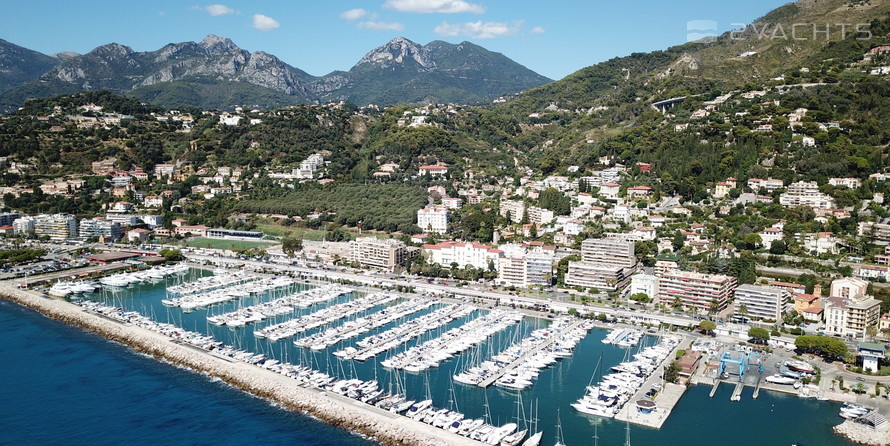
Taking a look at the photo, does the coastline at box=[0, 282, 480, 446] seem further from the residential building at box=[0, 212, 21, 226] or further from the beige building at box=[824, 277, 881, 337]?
the residential building at box=[0, 212, 21, 226]

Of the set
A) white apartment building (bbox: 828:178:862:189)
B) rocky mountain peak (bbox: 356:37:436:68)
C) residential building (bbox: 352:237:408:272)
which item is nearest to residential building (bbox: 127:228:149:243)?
residential building (bbox: 352:237:408:272)

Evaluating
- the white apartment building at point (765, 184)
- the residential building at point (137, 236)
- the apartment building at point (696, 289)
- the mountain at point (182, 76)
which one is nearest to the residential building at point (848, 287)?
the apartment building at point (696, 289)

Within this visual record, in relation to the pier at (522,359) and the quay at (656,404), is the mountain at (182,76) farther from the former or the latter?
the quay at (656,404)

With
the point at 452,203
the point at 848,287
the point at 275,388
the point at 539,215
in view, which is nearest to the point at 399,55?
the point at 452,203

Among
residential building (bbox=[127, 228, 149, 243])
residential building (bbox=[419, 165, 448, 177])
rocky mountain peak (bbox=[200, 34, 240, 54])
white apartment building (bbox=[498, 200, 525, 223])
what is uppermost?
rocky mountain peak (bbox=[200, 34, 240, 54])

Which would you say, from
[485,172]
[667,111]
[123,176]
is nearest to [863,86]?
[667,111]

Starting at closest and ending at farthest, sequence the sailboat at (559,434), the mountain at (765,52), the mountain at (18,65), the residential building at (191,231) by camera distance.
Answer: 1. the sailboat at (559,434)
2. the residential building at (191,231)
3. the mountain at (765,52)
4. the mountain at (18,65)

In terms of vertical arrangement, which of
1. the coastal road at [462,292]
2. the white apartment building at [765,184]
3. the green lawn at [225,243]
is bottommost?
the coastal road at [462,292]

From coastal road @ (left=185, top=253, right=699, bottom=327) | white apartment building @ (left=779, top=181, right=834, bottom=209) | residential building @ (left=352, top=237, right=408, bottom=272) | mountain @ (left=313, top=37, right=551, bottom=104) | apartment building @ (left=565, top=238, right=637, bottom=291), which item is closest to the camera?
coastal road @ (left=185, top=253, right=699, bottom=327)
